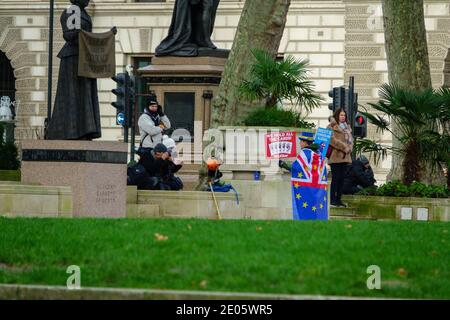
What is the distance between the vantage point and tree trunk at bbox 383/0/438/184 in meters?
34.5

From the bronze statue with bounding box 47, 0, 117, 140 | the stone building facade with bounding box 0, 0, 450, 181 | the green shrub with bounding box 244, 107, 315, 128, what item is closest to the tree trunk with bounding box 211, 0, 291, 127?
the green shrub with bounding box 244, 107, 315, 128

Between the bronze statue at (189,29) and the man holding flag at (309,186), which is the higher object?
the bronze statue at (189,29)

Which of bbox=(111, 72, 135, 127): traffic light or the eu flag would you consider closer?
the eu flag

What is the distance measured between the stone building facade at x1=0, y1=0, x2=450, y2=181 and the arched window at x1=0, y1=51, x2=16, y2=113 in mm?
604

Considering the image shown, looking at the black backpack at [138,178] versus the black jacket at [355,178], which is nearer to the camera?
the black backpack at [138,178]

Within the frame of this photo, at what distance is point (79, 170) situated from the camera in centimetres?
2425

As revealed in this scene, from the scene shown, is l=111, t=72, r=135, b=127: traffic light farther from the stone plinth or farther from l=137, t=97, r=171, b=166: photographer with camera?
the stone plinth

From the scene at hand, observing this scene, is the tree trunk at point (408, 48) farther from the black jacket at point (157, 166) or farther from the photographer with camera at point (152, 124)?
the black jacket at point (157, 166)

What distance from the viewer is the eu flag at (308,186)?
82.4 ft

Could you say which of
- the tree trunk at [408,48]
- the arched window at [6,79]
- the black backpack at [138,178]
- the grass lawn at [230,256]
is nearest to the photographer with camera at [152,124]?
the black backpack at [138,178]

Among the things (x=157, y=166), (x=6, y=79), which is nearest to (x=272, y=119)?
(x=157, y=166)

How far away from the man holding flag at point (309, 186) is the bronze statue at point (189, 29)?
24.7 feet

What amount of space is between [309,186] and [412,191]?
4742 mm

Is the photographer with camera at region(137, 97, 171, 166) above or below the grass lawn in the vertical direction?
above
